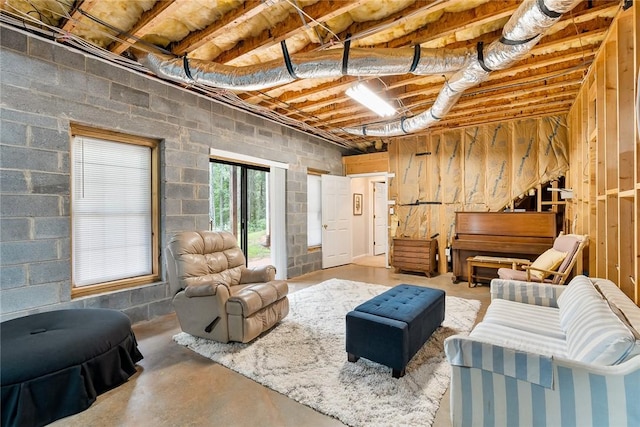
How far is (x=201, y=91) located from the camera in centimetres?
383

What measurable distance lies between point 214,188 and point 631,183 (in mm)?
4821

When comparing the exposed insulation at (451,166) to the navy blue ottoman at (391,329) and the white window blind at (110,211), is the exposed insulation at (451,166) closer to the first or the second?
the navy blue ottoman at (391,329)

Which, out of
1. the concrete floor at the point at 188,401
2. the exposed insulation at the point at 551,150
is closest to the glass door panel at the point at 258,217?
the concrete floor at the point at 188,401

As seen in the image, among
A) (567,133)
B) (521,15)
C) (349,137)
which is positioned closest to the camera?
(521,15)

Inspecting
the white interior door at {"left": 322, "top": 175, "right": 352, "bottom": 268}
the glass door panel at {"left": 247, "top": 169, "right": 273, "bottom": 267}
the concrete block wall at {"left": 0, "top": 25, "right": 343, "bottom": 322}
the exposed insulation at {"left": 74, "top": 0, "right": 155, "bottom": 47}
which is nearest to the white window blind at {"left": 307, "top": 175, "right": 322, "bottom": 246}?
the white interior door at {"left": 322, "top": 175, "right": 352, "bottom": 268}

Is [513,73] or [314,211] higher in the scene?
[513,73]

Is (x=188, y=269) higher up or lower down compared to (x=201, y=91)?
lower down

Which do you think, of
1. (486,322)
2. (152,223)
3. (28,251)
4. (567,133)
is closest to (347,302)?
(486,322)

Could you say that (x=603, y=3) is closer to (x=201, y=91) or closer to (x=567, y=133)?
(x=567, y=133)

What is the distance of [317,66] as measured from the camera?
2596 mm

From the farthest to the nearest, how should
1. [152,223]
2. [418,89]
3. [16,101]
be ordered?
1. [418,89]
2. [152,223]
3. [16,101]

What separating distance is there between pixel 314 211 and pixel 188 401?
444 cm

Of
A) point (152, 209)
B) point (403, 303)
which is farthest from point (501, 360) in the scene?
point (152, 209)

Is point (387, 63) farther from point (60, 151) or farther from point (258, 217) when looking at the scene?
point (258, 217)
